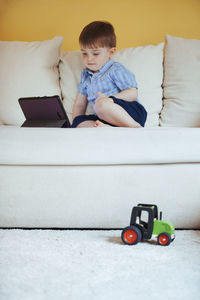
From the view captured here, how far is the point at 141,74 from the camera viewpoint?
70.3 inches

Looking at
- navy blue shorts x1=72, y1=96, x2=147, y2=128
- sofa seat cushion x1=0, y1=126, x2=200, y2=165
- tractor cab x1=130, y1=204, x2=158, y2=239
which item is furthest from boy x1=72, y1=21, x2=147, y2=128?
tractor cab x1=130, y1=204, x2=158, y2=239

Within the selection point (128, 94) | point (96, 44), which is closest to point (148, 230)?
point (128, 94)

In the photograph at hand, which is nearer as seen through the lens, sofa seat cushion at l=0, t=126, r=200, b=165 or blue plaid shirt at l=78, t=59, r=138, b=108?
sofa seat cushion at l=0, t=126, r=200, b=165

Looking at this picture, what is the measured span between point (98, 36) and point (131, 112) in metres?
0.46

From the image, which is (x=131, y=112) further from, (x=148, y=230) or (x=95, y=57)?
(x=148, y=230)

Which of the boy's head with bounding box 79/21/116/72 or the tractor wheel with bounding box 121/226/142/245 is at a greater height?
the boy's head with bounding box 79/21/116/72

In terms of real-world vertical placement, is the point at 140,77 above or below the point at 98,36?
below

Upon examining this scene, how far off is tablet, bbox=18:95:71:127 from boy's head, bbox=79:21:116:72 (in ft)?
1.52

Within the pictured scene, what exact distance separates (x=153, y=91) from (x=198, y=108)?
25 centimetres

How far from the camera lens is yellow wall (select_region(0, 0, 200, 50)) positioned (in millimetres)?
2189

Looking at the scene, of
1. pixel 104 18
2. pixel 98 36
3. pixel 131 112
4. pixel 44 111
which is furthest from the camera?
pixel 104 18

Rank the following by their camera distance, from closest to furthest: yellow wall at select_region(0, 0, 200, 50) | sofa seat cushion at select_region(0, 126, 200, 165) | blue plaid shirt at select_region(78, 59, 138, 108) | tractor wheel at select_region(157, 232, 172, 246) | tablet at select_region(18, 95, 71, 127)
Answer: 1. tractor wheel at select_region(157, 232, 172, 246)
2. sofa seat cushion at select_region(0, 126, 200, 165)
3. tablet at select_region(18, 95, 71, 127)
4. blue plaid shirt at select_region(78, 59, 138, 108)
5. yellow wall at select_region(0, 0, 200, 50)

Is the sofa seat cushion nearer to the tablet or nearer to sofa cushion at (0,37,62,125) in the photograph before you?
the tablet

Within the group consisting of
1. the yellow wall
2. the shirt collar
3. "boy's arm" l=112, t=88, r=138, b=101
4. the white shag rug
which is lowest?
the white shag rug
